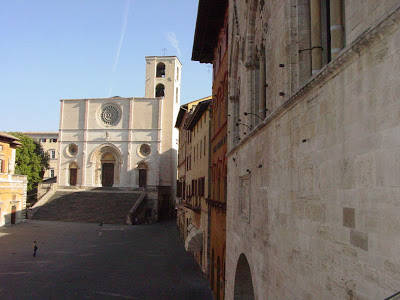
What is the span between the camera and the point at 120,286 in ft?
59.3

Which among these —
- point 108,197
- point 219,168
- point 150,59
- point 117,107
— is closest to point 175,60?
point 150,59

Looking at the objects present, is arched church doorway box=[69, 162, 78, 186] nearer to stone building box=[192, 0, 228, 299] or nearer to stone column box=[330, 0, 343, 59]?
stone building box=[192, 0, 228, 299]

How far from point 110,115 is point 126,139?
508 cm

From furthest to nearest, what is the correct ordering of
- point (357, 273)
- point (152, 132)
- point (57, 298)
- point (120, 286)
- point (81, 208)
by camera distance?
1. point (152, 132)
2. point (81, 208)
3. point (120, 286)
4. point (57, 298)
5. point (357, 273)

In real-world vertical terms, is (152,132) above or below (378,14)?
above

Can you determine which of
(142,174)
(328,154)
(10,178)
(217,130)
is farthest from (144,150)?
(328,154)

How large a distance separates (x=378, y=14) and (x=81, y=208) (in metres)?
47.3

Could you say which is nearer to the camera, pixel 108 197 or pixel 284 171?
pixel 284 171

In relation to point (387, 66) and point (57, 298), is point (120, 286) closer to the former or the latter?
point (57, 298)

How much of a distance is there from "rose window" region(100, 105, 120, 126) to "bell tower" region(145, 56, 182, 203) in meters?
5.46

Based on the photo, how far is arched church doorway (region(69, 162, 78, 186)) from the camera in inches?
2233

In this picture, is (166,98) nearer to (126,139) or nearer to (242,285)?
(126,139)

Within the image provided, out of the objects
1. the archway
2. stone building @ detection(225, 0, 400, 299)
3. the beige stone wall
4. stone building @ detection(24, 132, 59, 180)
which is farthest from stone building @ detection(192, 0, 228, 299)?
stone building @ detection(24, 132, 59, 180)

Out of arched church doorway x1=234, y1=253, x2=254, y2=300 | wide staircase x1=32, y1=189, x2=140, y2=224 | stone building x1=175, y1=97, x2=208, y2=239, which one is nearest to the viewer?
arched church doorway x1=234, y1=253, x2=254, y2=300
